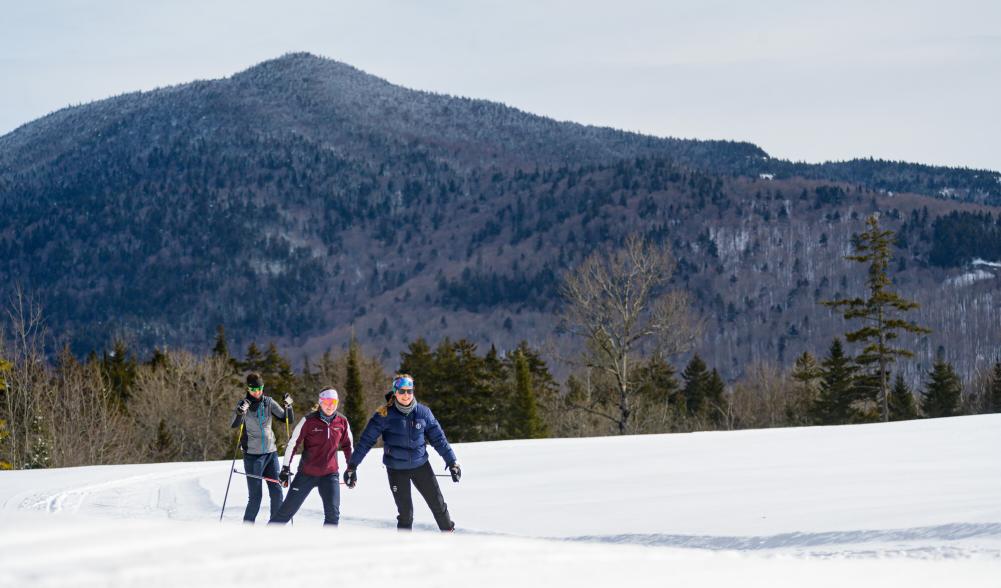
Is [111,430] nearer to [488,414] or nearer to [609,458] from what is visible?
[488,414]

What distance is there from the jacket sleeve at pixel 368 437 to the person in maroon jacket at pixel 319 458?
0.37 metres

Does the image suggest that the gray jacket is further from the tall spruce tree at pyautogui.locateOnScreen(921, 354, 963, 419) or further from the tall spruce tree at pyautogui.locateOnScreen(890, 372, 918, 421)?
the tall spruce tree at pyautogui.locateOnScreen(921, 354, 963, 419)

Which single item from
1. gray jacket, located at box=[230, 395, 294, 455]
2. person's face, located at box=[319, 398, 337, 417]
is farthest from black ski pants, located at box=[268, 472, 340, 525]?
gray jacket, located at box=[230, 395, 294, 455]

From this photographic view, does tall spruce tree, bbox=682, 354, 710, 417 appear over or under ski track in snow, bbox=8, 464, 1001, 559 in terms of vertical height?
under

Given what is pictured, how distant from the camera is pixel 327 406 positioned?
36.4ft

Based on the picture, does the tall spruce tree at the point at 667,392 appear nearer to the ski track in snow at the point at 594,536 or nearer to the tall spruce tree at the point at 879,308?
the tall spruce tree at the point at 879,308

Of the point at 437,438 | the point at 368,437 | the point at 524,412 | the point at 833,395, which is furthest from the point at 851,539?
the point at 833,395

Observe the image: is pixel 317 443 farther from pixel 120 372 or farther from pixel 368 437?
pixel 120 372

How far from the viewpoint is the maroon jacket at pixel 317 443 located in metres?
11.1

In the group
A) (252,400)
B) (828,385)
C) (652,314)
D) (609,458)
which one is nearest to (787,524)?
(252,400)

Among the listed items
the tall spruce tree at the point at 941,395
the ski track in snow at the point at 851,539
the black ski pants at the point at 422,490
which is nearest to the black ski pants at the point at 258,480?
the black ski pants at the point at 422,490

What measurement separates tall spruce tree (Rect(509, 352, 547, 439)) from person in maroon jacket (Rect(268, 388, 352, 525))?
48.6 meters

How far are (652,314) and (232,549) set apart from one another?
43857 millimetres

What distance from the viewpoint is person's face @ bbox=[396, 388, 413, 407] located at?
10.5 meters
